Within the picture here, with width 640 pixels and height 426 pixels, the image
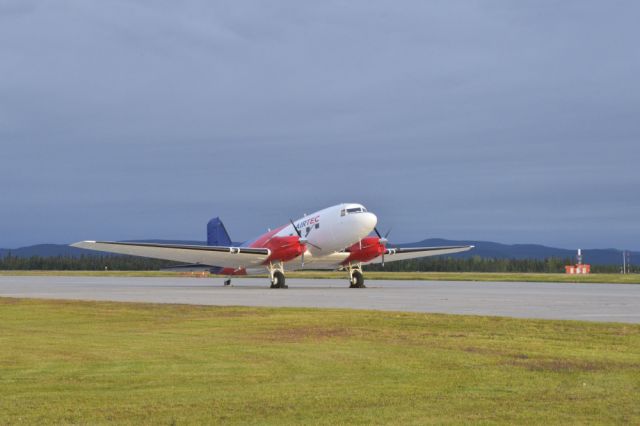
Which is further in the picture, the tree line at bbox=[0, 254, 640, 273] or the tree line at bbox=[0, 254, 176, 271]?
the tree line at bbox=[0, 254, 176, 271]

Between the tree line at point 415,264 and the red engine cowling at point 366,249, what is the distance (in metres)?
53.5

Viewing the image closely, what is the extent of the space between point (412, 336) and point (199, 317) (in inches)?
336

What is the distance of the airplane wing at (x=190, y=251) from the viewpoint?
50.0 metres

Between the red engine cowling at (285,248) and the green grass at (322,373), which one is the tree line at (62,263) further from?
the green grass at (322,373)

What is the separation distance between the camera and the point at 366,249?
5125 cm

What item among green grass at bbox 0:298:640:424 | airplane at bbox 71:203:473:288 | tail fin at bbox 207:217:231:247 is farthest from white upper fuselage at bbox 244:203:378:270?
green grass at bbox 0:298:640:424

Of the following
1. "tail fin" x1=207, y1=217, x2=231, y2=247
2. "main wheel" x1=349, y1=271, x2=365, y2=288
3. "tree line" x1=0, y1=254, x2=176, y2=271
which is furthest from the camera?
"tree line" x1=0, y1=254, x2=176, y2=271

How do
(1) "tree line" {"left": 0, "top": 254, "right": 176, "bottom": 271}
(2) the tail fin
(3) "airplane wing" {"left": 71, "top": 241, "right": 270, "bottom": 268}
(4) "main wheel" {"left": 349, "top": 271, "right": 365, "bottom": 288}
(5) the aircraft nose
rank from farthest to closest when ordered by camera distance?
(1) "tree line" {"left": 0, "top": 254, "right": 176, "bottom": 271}, (2) the tail fin, (4) "main wheel" {"left": 349, "top": 271, "right": 365, "bottom": 288}, (3) "airplane wing" {"left": 71, "top": 241, "right": 270, "bottom": 268}, (5) the aircraft nose

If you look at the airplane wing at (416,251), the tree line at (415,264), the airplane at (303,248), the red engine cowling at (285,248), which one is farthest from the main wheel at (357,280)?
the tree line at (415,264)

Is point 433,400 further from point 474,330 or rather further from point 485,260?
point 485,260

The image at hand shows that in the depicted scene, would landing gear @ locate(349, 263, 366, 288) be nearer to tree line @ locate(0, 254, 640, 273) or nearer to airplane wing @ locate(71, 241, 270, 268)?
airplane wing @ locate(71, 241, 270, 268)

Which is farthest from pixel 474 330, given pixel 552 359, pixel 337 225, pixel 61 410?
pixel 337 225

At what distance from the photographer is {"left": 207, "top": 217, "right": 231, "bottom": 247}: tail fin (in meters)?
66.6

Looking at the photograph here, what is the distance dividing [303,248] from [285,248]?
1.18 m
